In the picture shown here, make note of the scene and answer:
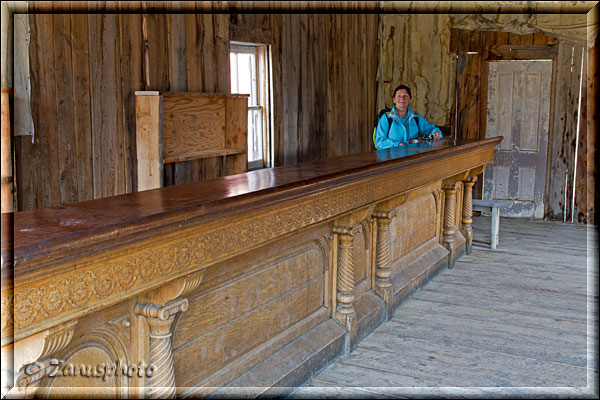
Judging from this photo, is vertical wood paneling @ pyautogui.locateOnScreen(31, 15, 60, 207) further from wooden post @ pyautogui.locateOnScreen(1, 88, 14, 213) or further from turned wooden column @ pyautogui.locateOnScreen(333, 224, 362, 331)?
turned wooden column @ pyautogui.locateOnScreen(333, 224, 362, 331)

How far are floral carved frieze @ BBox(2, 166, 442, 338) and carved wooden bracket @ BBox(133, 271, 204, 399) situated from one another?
100mm

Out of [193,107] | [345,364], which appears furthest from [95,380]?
[193,107]

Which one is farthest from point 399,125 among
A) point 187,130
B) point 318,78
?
point 187,130

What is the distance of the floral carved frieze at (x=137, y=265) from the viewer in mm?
1626

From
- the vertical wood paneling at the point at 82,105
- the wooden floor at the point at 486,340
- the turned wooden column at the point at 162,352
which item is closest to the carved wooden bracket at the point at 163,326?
the turned wooden column at the point at 162,352

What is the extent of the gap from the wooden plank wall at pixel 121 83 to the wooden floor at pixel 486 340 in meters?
2.16

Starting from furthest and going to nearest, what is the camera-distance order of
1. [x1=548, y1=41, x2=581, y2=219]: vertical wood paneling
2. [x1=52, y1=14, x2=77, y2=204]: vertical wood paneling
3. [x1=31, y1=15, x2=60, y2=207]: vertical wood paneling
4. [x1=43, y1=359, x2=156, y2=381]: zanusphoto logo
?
[x1=548, y1=41, x2=581, y2=219]: vertical wood paneling < [x1=52, y1=14, x2=77, y2=204]: vertical wood paneling < [x1=31, y1=15, x2=60, y2=207]: vertical wood paneling < [x1=43, y1=359, x2=156, y2=381]: zanusphoto logo

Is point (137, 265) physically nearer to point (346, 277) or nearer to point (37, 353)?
point (37, 353)

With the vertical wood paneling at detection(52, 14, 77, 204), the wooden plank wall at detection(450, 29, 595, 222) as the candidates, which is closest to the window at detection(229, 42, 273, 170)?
the vertical wood paneling at detection(52, 14, 77, 204)

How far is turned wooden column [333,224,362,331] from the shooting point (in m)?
3.60

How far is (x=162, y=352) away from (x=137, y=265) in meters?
0.47

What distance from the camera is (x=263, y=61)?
6.53 metres

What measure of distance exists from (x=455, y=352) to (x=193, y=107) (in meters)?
2.78

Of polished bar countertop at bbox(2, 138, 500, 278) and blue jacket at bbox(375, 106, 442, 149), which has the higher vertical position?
blue jacket at bbox(375, 106, 442, 149)
